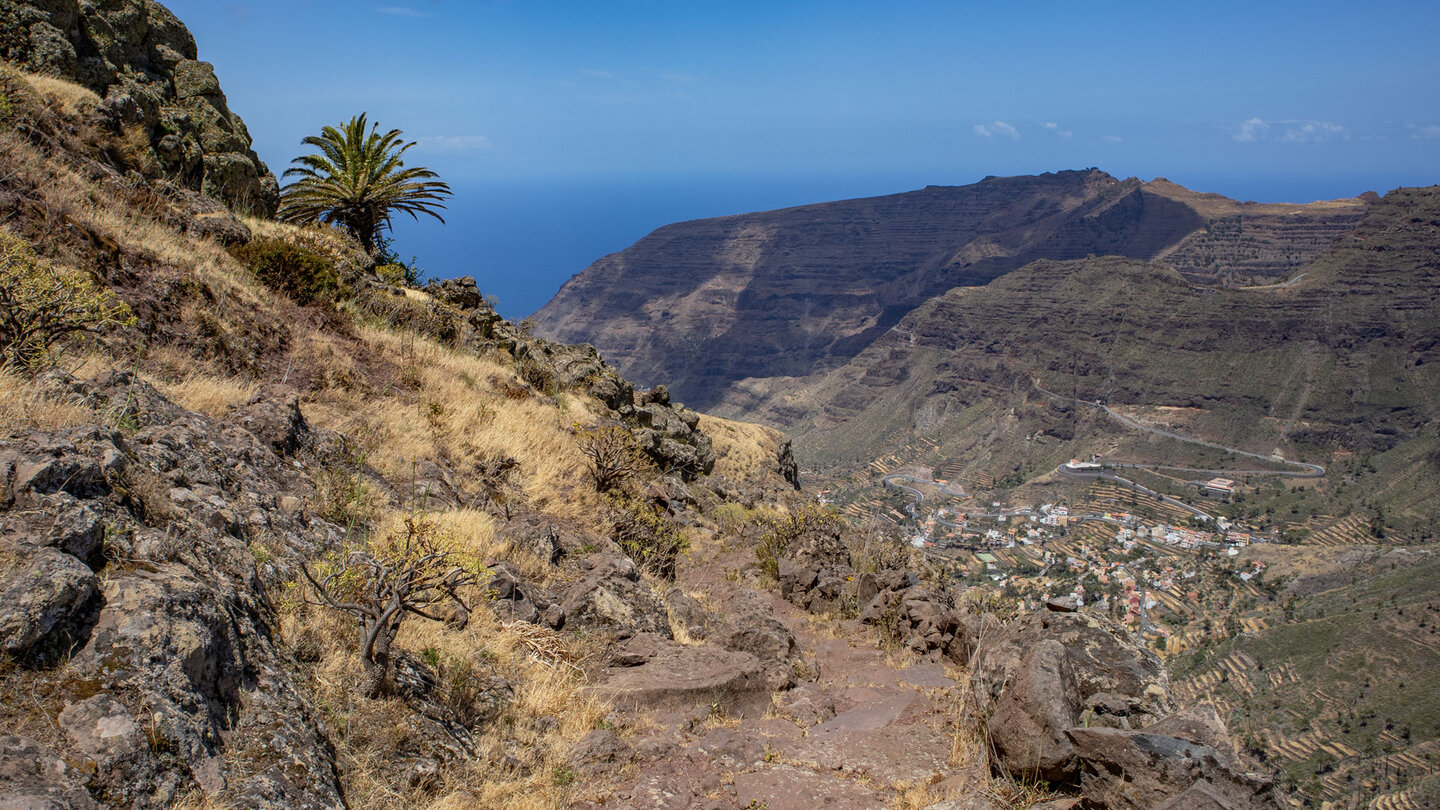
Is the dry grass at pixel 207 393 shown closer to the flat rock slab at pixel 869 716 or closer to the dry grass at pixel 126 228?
the dry grass at pixel 126 228

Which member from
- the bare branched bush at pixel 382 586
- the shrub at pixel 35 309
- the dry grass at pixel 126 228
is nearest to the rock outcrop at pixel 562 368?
the dry grass at pixel 126 228

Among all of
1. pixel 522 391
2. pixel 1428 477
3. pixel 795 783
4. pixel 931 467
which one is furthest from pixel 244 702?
pixel 931 467

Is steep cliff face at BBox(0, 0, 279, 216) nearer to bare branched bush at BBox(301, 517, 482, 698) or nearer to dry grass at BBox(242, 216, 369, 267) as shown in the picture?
dry grass at BBox(242, 216, 369, 267)

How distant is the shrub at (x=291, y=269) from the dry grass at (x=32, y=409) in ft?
20.3

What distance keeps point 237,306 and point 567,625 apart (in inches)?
214

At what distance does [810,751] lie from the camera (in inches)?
187

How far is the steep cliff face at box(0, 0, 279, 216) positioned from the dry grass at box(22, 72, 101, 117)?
0.66 feet

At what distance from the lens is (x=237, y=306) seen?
25.7ft

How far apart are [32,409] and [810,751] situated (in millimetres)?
4825

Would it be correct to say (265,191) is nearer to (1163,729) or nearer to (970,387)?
(1163,729)

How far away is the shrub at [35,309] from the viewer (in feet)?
14.0

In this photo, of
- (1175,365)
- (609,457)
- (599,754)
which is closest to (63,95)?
(609,457)

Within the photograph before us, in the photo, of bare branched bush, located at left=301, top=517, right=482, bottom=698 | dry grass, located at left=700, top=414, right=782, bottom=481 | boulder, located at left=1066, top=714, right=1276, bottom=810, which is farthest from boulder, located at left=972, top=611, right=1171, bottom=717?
dry grass, located at left=700, top=414, right=782, bottom=481

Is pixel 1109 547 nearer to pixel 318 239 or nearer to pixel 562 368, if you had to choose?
pixel 562 368
